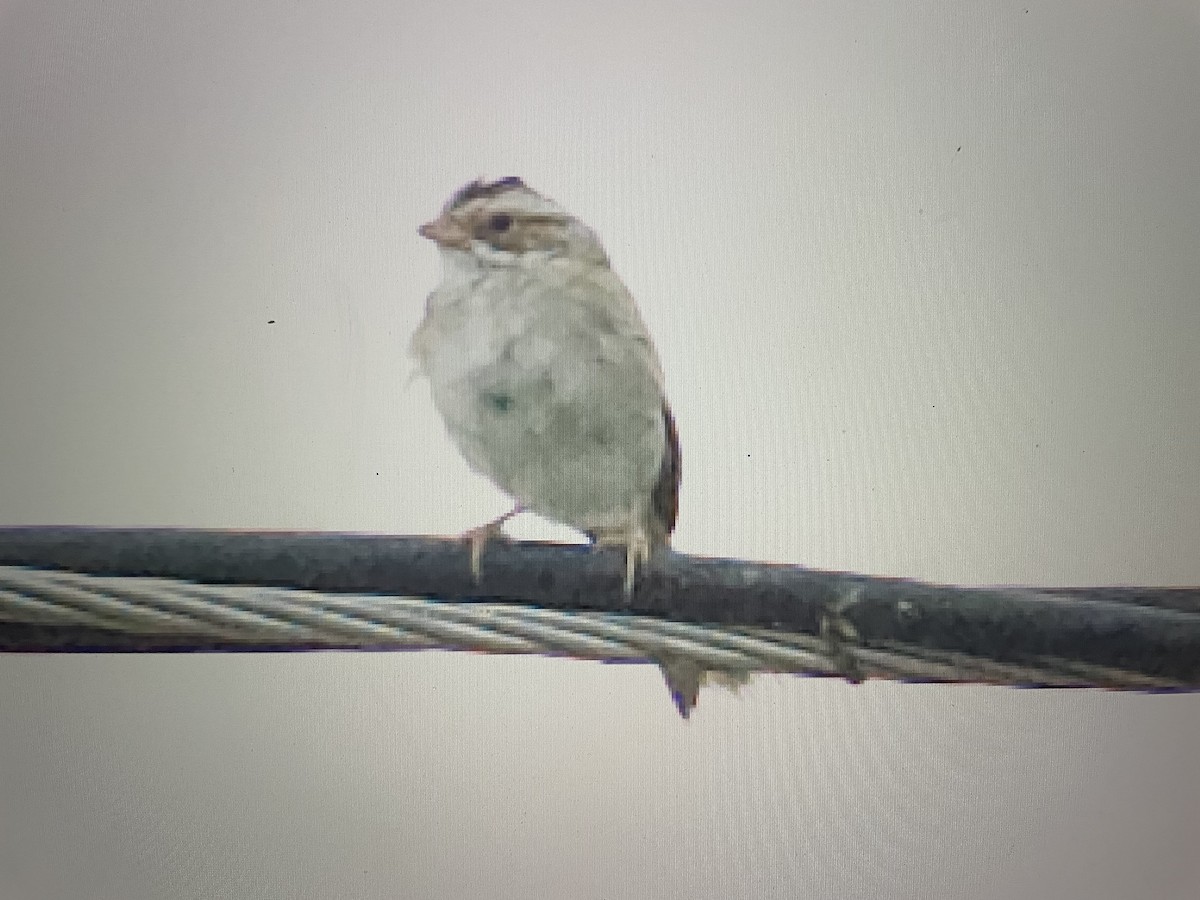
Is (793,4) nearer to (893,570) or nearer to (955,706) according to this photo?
(893,570)

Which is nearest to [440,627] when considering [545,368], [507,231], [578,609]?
[578,609]

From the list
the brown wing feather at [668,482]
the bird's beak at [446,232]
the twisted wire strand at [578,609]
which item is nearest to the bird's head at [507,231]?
the bird's beak at [446,232]

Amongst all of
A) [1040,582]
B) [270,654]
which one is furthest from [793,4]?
[270,654]

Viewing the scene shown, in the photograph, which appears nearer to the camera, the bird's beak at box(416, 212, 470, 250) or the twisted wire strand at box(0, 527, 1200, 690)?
the twisted wire strand at box(0, 527, 1200, 690)

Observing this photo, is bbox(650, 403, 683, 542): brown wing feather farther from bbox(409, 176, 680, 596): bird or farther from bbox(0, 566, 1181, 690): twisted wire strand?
bbox(0, 566, 1181, 690): twisted wire strand

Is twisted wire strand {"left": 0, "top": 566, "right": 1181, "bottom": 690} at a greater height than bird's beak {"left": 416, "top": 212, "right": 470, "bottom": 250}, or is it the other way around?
bird's beak {"left": 416, "top": 212, "right": 470, "bottom": 250}

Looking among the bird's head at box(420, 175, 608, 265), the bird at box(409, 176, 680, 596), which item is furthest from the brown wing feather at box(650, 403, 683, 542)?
the bird's head at box(420, 175, 608, 265)

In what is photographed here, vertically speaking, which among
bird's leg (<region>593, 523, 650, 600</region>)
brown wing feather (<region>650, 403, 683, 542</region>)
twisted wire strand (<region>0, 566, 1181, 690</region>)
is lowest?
twisted wire strand (<region>0, 566, 1181, 690</region>)
